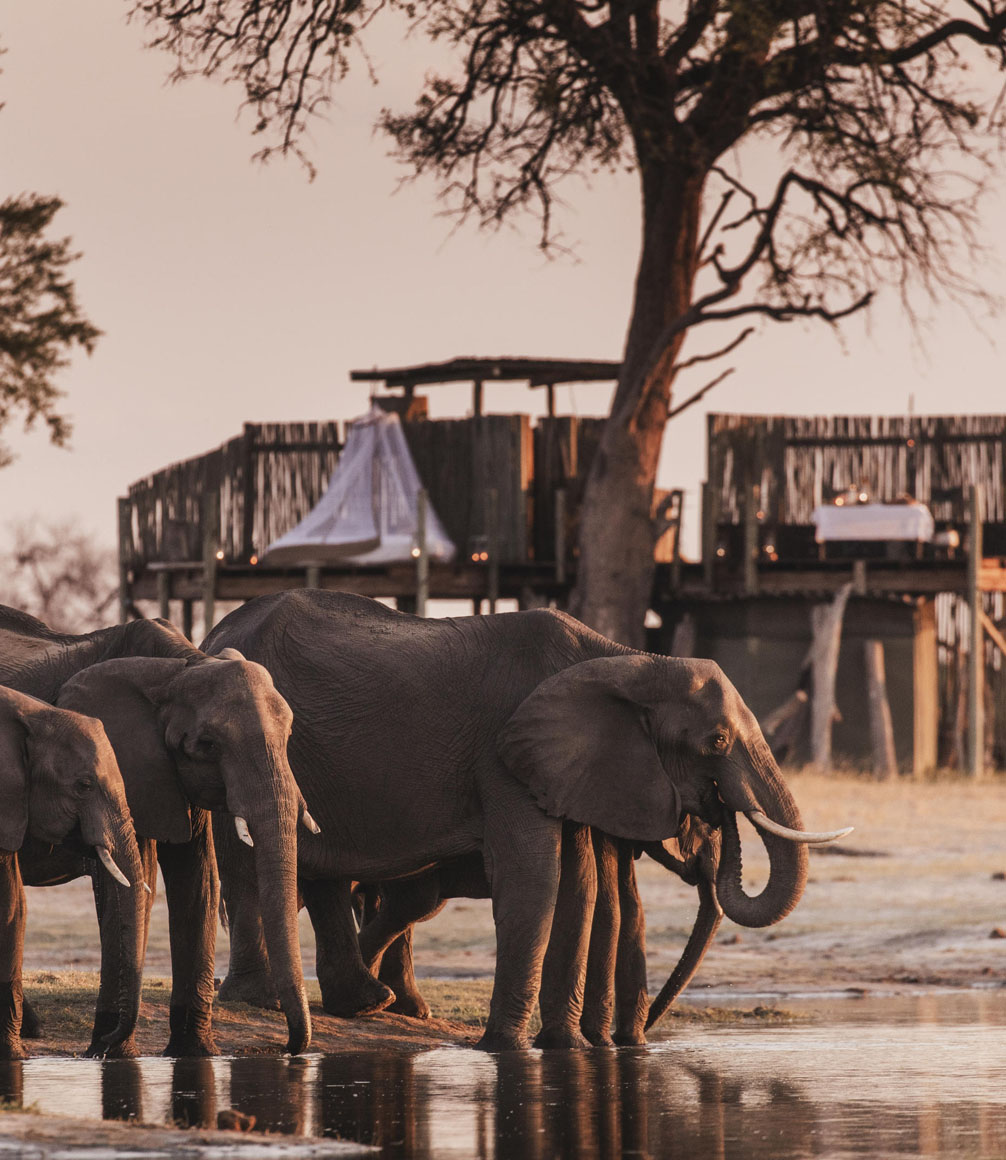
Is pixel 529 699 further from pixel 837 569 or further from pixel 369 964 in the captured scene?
pixel 837 569

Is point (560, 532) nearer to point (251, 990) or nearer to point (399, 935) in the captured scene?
point (399, 935)

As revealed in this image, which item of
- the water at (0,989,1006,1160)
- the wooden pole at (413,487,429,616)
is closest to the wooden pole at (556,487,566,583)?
the wooden pole at (413,487,429,616)

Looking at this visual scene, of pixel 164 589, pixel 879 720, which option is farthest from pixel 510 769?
pixel 164 589

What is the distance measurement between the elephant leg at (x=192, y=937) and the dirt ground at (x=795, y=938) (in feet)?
0.73

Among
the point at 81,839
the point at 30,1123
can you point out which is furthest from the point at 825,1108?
the point at 81,839

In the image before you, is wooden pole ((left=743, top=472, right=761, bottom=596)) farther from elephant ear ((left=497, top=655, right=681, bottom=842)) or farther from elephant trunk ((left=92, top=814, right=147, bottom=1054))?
elephant trunk ((left=92, top=814, right=147, bottom=1054))

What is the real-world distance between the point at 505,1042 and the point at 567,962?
486 millimetres

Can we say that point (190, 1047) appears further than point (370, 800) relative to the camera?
No

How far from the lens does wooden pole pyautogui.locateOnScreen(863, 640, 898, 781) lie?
89.9 ft

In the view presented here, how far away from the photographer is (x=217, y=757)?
32.5 feet

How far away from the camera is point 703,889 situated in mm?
11570

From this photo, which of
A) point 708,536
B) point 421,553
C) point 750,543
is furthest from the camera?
point 421,553

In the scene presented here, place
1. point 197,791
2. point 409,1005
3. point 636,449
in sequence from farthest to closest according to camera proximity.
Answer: point 636,449 → point 409,1005 → point 197,791

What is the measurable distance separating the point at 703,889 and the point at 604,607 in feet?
52.4
